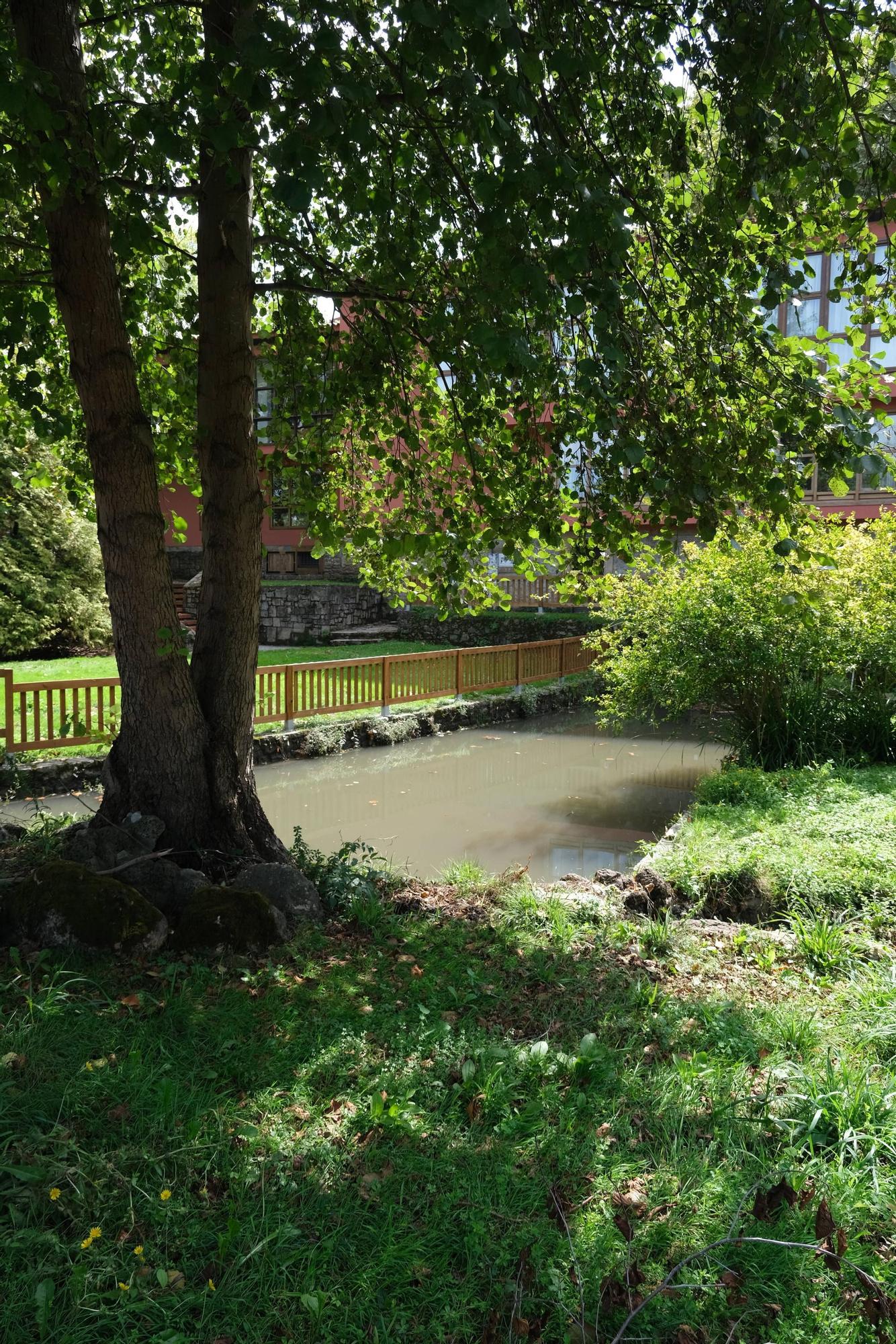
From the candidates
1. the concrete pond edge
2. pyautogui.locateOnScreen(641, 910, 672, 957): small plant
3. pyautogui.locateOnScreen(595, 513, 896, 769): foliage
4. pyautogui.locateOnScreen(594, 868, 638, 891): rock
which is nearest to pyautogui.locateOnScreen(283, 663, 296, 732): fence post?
the concrete pond edge

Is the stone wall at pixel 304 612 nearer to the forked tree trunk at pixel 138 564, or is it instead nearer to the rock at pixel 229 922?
the forked tree trunk at pixel 138 564

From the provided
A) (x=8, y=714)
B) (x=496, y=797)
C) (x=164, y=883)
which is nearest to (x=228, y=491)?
(x=164, y=883)

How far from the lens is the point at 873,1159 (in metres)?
2.84

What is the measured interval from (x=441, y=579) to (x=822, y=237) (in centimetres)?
342

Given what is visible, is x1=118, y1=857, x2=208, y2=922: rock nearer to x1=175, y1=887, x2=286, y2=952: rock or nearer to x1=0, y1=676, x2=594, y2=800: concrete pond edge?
x1=175, y1=887, x2=286, y2=952: rock

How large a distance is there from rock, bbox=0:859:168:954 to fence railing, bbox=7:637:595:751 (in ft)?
14.7

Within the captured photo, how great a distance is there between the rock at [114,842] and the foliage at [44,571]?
40.9 feet

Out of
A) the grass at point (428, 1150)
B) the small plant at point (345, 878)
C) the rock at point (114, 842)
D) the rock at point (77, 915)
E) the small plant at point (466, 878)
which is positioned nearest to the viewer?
the grass at point (428, 1150)

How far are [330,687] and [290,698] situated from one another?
91cm

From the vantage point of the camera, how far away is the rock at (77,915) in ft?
13.5

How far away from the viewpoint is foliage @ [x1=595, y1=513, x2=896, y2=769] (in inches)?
376

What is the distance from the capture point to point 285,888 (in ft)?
16.5

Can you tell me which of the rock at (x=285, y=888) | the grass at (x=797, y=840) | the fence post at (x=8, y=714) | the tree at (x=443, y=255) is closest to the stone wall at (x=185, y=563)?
the fence post at (x=8, y=714)

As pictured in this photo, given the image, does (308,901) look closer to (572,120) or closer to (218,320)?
(218,320)
